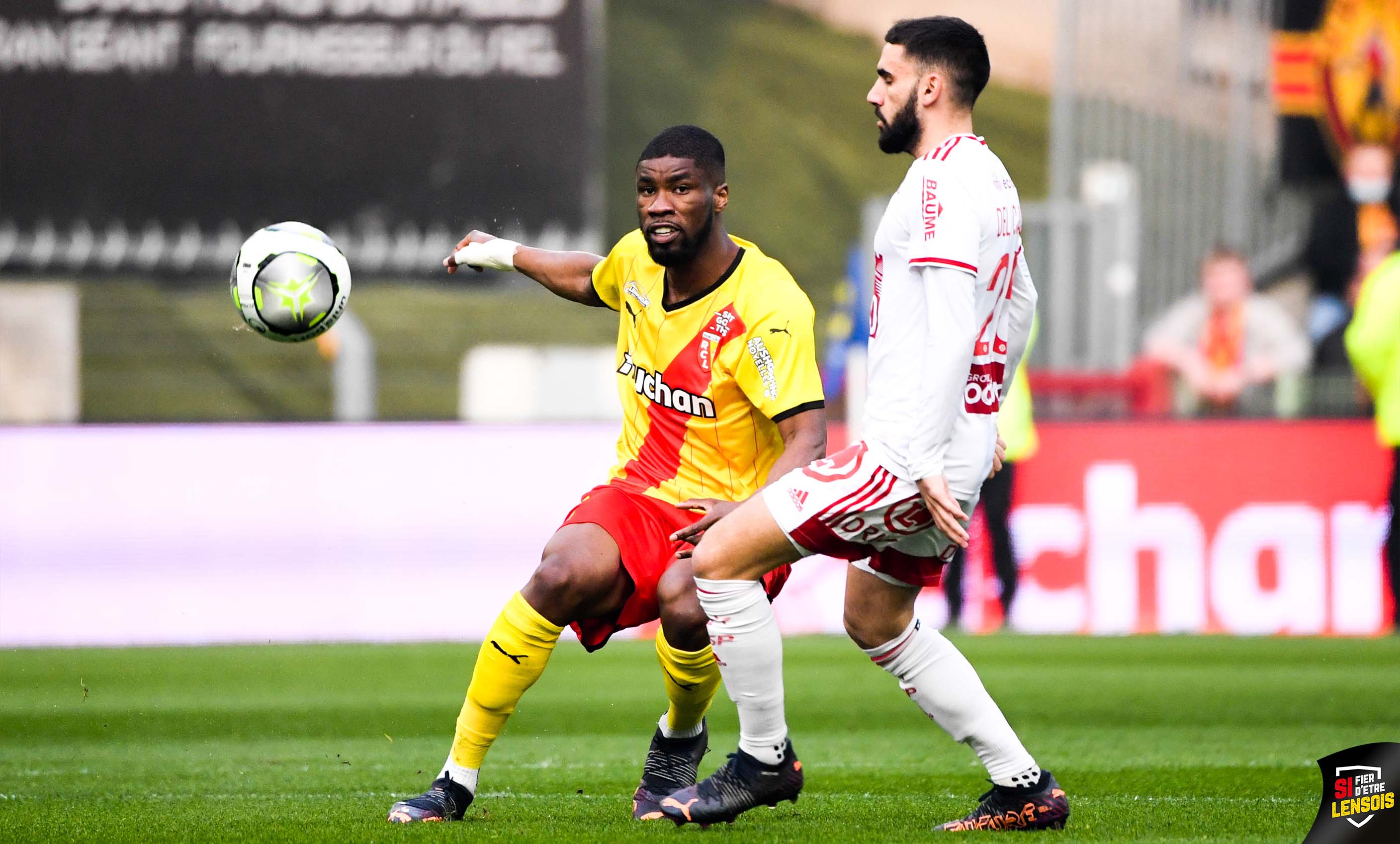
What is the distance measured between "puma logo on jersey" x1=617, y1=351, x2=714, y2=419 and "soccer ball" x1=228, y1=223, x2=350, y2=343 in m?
0.83

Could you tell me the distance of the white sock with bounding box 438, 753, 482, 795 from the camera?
179 inches

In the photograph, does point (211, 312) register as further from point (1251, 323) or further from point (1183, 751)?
point (1183, 751)

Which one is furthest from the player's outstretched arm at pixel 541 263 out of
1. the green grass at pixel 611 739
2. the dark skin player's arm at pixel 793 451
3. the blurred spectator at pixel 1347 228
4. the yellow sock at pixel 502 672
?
the blurred spectator at pixel 1347 228

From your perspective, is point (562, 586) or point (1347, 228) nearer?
point (562, 586)

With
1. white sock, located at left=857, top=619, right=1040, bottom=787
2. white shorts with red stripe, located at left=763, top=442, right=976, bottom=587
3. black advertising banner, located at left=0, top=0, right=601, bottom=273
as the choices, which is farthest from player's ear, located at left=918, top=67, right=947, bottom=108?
black advertising banner, located at left=0, top=0, right=601, bottom=273

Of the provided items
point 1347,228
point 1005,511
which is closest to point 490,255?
point 1005,511

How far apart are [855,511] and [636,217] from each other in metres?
14.7

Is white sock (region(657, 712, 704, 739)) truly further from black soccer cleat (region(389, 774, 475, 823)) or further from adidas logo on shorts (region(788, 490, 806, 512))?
adidas logo on shorts (region(788, 490, 806, 512))

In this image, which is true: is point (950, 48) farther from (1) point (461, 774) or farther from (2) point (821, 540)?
(1) point (461, 774)

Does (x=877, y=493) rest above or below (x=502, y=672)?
above

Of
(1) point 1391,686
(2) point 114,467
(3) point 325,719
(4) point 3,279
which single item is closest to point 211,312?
(4) point 3,279

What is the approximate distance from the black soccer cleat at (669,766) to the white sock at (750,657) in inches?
20.0

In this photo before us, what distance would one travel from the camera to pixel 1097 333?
12867mm

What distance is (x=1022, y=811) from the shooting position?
4.29 m
